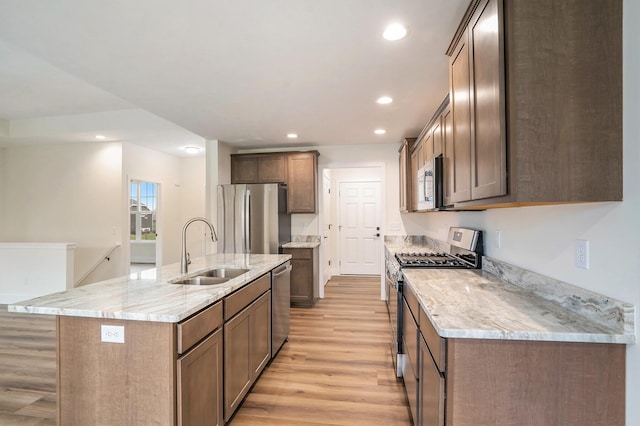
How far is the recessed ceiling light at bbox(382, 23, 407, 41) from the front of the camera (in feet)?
6.04

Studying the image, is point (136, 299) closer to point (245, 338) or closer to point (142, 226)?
point (245, 338)

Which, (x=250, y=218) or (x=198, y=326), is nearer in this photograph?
(x=198, y=326)

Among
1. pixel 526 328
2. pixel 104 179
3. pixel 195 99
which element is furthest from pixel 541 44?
pixel 104 179

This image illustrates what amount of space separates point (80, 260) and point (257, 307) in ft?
15.3

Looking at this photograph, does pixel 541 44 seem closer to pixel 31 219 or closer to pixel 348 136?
pixel 348 136

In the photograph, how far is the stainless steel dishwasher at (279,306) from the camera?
2.74 meters

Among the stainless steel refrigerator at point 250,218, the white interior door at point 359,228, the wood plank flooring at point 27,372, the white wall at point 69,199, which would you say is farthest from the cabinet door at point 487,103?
the white wall at point 69,199

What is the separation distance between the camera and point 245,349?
6.92ft

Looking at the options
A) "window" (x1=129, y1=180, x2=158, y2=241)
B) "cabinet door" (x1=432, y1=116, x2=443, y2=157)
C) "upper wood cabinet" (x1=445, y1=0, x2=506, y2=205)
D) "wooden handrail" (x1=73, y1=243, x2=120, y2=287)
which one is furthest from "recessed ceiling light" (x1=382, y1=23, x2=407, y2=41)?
"window" (x1=129, y1=180, x2=158, y2=241)

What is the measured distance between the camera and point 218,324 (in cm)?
173

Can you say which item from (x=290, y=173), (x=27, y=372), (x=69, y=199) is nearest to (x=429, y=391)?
(x=27, y=372)

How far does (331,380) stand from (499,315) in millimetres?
1641

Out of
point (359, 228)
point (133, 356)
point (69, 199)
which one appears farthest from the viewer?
point (359, 228)

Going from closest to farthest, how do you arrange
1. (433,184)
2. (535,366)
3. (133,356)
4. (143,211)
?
(535,366) → (133,356) → (433,184) → (143,211)
